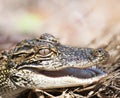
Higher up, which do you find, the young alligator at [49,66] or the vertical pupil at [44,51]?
the vertical pupil at [44,51]

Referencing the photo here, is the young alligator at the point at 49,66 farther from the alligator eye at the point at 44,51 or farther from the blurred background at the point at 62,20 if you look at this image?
the blurred background at the point at 62,20

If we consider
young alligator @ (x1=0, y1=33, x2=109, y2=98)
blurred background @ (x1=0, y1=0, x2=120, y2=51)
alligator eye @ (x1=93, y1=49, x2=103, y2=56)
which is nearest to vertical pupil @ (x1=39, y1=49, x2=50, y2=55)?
young alligator @ (x1=0, y1=33, x2=109, y2=98)

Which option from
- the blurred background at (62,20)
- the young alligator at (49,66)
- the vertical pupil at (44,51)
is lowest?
the young alligator at (49,66)

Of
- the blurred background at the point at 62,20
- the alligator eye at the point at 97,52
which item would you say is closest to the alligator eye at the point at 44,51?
the alligator eye at the point at 97,52

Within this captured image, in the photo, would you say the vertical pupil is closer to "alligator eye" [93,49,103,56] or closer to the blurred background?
"alligator eye" [93,49,103,56]

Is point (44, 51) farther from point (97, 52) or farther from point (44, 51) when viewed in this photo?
point (97, 52)

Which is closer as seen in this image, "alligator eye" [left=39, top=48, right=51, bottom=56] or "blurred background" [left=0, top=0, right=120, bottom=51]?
"alligator eye" [left=39, top=48, right=51, bottom=56]
